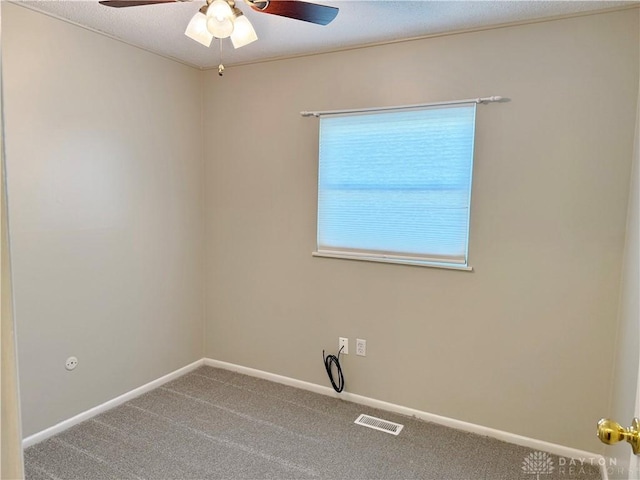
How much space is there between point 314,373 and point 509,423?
1341 mm

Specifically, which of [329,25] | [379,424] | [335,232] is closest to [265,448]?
[379,424]

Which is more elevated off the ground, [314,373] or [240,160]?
[240,160]

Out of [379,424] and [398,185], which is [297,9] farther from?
[379,424]

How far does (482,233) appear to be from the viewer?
249cm

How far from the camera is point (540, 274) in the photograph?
2.36 metres

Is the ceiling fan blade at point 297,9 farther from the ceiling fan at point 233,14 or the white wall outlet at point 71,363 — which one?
the white wall outlet at point 71,363

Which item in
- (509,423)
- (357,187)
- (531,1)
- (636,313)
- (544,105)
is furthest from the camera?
(357,187)

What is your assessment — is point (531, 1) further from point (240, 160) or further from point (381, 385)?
point (381, 385)

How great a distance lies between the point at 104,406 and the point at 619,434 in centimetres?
291

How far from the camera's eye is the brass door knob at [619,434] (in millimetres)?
856

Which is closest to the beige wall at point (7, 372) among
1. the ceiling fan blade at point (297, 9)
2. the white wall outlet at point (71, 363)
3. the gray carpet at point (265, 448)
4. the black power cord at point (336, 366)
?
the ceiling fan blade at point (297, 9)

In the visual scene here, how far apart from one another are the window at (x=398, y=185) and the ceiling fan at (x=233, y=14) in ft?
3.40

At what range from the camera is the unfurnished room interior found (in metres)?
2.20

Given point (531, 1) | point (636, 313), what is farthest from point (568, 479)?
point (531, 1)
